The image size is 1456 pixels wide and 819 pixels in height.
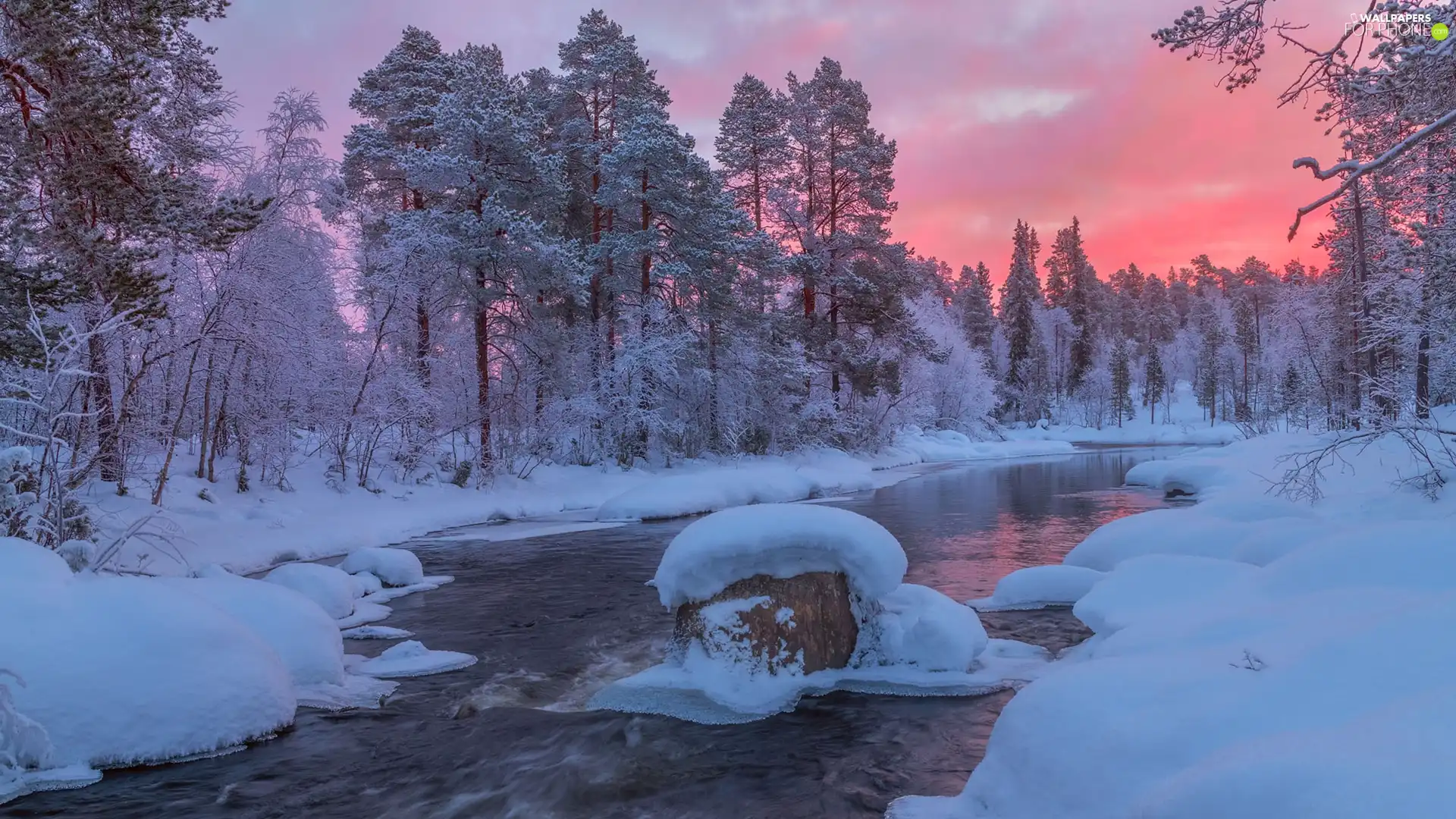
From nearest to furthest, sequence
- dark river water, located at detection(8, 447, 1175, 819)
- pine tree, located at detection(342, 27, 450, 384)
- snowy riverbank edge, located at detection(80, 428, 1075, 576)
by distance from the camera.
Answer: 1. dark river water, located at detection(8, 447, 1175, 819)
2. snowy riverbank edge, located at detection(80, 428, 1075, 576)
3. pine tree, located at detection(342, 27, 450, 384)

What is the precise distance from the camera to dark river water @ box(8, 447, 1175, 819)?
495cm

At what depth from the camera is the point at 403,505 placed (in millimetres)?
18031

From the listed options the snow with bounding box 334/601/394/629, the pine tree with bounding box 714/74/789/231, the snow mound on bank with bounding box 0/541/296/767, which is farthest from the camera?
the pine tree with bounding box 714/74/789/231

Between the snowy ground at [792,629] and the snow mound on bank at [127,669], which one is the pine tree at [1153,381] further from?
the snow mound on bank at [127,669]

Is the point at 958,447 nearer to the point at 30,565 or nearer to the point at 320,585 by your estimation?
the point at 320,585

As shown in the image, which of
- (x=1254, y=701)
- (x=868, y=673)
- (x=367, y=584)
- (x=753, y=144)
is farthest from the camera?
(x=753, y=144)

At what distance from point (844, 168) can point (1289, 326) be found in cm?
4517

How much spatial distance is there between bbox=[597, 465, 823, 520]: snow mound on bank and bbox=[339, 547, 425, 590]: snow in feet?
23.6

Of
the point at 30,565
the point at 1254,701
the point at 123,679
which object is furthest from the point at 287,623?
the point at 1254,701

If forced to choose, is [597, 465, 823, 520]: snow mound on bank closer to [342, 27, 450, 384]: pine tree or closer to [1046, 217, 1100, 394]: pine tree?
[342, 27, 450, 384]: pine tree

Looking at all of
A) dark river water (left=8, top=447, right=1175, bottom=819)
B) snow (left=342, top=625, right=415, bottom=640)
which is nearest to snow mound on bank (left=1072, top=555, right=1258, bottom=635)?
dark river water (left=8, top=447, right=1175, bottom=819)

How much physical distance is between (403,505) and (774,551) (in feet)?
44.4

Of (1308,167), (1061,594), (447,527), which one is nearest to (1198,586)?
(1061,594)

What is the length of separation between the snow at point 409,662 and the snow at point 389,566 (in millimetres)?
3738
